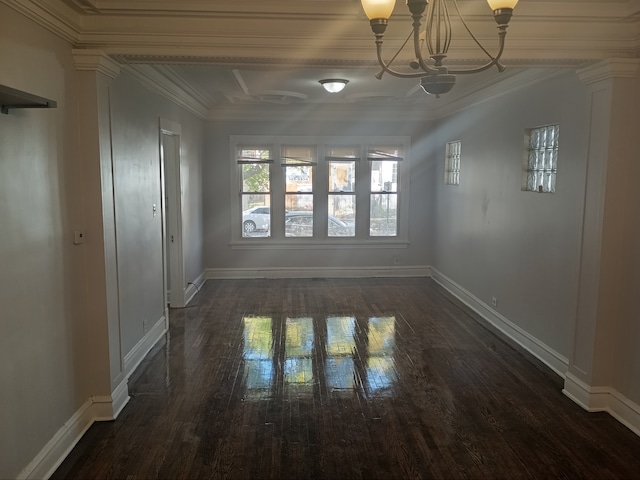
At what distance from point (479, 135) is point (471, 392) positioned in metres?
3.39

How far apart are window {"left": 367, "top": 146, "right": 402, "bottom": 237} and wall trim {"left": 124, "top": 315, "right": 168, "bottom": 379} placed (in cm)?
405

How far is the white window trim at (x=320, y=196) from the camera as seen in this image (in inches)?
312

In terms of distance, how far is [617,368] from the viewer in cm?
354

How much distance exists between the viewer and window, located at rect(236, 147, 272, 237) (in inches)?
314

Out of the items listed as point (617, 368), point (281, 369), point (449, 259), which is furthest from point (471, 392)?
point (449, 259)

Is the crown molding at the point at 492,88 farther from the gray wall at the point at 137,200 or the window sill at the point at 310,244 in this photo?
the gray wall at the point at 137,200

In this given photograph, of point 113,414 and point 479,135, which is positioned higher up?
point 479,135

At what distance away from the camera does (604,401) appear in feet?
11.8

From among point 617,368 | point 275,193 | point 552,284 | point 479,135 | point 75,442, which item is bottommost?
point 75,442

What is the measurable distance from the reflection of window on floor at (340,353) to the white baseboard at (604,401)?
168 centimetres

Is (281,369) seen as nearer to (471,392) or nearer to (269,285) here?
(471,392)

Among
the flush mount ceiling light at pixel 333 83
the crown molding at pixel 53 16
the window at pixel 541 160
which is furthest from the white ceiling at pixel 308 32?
the flush mount ceiling light at pixel 333 83

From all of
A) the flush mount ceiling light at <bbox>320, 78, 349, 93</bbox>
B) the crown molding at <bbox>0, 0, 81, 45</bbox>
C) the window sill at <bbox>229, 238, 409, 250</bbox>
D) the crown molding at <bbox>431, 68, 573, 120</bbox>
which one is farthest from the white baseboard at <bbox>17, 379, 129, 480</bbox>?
the window sill at <bbox>229, 238, 409, 250</bbox>

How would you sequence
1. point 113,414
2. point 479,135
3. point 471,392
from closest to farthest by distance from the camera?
point 113,414 < point 471,392 < point 479,135
